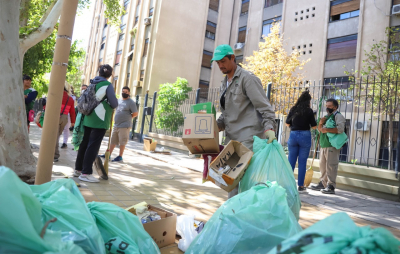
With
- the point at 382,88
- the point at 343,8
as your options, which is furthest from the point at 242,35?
the point at 382,88

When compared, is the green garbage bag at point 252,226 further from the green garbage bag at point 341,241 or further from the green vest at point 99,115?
the green vest at point 99,115

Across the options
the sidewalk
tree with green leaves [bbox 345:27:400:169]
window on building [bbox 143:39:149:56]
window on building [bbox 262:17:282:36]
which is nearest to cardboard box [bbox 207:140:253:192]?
the sidewalk

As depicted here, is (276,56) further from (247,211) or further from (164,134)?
(247,211)

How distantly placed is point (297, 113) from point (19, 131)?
457 cm

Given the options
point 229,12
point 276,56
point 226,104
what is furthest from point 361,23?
point 226,104

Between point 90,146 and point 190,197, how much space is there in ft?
5.73

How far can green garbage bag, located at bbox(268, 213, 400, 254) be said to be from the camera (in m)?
1.01

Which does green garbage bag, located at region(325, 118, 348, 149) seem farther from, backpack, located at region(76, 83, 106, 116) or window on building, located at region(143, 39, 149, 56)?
window on building, located at region(143, 39, 149, 56)

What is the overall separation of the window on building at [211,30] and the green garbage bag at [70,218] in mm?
25889

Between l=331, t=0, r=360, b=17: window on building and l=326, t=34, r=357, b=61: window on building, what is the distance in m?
1.42

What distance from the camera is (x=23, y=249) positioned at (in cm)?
111

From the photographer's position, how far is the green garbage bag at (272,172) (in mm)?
2496

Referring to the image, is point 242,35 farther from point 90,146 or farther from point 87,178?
point 87,178

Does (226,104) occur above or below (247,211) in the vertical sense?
above
